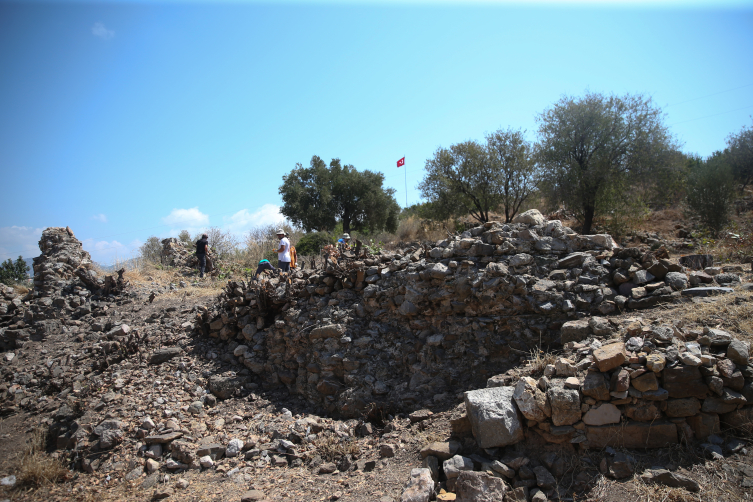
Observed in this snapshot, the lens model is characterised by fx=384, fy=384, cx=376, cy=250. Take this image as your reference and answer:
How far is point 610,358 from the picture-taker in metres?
3.44

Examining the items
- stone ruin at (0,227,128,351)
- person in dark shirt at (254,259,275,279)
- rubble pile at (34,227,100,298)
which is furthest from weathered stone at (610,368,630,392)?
rubble pile at (34,227,100,298)

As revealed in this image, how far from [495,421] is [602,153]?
1527 cm

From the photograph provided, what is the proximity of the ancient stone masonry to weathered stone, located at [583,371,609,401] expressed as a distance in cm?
102

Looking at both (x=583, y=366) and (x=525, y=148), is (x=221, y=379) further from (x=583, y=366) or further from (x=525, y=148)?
(x=525, y=148)

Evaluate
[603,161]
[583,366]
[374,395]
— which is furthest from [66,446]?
[603,161]

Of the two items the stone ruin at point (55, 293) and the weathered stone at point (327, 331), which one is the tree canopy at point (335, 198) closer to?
the stone ruin at point (55, 293)

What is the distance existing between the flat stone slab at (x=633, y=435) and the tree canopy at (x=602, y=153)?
1371 cm

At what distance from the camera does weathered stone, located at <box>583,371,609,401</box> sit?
3.42 meters

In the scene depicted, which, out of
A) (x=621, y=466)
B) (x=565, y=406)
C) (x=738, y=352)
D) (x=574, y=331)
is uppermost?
(x=574, y=331)

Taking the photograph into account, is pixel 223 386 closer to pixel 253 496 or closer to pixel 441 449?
pixel 253 496

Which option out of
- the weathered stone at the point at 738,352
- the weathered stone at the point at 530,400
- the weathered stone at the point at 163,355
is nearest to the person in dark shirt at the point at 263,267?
the weathered stone at the point at 163,355

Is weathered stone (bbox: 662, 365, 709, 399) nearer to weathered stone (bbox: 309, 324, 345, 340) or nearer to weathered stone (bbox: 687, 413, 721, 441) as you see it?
weathered stone (bbox: 687, 413, 721, 441)

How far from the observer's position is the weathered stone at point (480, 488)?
310 centimetres

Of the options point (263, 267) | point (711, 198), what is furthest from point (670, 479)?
point (711, 198)
